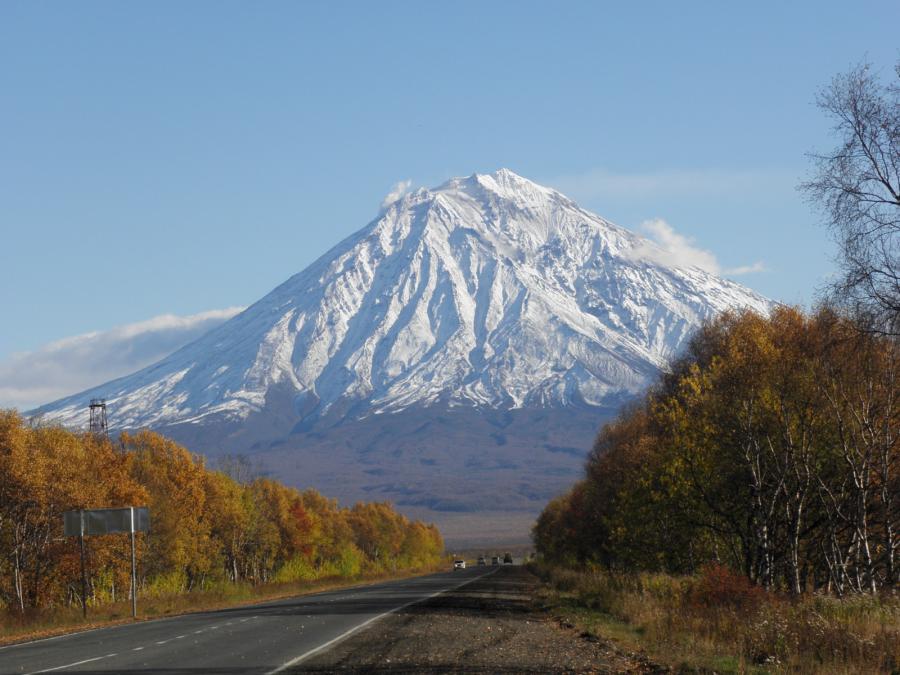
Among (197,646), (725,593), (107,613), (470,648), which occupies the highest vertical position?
(197,646)

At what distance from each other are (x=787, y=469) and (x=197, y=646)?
61.0 ft

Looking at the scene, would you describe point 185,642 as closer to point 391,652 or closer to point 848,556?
point 391,652

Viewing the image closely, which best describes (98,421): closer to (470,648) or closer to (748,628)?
(470,648)

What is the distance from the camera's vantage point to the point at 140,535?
7788 cm

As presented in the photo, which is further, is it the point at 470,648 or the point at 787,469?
the point at 787,469

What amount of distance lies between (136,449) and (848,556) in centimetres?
7035

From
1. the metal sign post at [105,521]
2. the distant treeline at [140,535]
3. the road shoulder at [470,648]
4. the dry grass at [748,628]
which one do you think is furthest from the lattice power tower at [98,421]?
the dry grass at [748,628]

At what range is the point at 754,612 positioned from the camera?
28.6 meters

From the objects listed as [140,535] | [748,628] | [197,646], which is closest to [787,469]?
[748,628]

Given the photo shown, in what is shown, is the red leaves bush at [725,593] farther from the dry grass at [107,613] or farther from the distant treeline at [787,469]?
the dry grass at [107,613]

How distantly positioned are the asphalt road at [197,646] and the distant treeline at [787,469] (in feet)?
41.9

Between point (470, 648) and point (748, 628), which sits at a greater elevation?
point (748, 628)

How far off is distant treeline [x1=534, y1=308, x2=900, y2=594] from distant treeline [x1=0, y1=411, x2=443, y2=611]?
2779cm

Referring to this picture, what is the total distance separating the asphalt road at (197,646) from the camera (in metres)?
23.2
